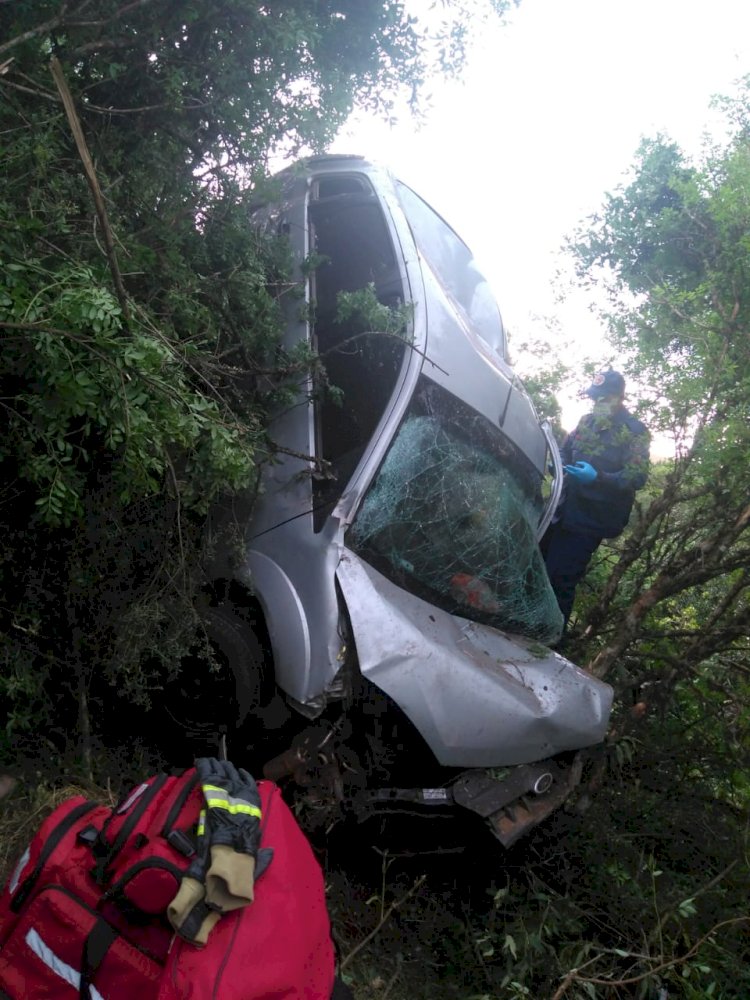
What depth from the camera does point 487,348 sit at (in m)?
3.56

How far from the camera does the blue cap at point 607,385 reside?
3.76 m

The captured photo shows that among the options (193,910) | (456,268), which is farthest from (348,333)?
(193,910)

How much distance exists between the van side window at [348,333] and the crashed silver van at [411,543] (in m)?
0.01

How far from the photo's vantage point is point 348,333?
3186mm

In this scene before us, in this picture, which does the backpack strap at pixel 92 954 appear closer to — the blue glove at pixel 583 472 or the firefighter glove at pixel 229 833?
the firefighter glove at pixel 229 833

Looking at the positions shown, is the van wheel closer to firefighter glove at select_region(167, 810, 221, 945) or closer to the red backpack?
the red backpack

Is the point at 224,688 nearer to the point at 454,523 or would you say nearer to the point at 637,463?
the point at 454,523

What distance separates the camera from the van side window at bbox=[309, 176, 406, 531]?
2975 mm

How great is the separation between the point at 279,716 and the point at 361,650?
577mm

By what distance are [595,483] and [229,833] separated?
296cm

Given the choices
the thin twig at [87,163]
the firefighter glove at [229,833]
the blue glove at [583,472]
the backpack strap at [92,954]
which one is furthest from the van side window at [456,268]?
the backpack strap at [92,954]

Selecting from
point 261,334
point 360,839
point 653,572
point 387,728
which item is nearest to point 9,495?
point 261,334

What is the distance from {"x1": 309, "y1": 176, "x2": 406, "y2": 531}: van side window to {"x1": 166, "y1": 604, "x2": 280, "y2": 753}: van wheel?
60 centimetres

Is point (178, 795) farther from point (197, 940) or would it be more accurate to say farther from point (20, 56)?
point (20, 56)
